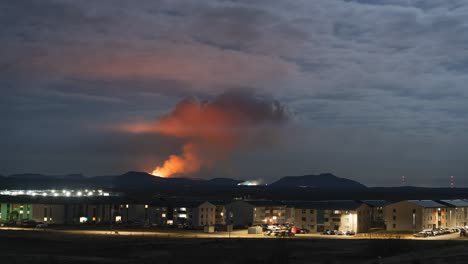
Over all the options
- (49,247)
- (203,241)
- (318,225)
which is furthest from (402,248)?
(49,247)

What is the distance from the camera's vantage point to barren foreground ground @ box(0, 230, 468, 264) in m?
48.3

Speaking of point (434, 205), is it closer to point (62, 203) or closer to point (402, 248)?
point (402, 248)

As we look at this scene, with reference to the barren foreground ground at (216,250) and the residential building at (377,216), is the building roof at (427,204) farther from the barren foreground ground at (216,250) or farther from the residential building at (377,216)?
the barren foreground ground at (216,250)

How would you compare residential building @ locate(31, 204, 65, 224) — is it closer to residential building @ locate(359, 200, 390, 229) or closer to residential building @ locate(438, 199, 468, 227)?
residential building @ locate(359, 200, 390, 229)

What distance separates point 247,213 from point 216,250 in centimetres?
3546

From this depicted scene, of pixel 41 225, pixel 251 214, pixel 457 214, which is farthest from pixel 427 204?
pixel 41 225

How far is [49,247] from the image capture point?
196 ft

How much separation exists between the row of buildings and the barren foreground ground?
1356 centimetres

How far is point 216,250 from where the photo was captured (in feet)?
185

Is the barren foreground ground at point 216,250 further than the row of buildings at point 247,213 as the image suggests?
No

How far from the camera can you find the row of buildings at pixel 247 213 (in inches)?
3093

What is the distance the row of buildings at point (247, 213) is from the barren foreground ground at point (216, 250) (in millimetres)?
13561

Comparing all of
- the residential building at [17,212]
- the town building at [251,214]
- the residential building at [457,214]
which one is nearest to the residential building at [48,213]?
the residential building at [17,212]

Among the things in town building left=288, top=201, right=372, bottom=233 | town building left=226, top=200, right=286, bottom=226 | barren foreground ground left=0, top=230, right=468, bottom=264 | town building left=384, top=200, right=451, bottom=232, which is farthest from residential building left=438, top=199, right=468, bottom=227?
barren foreground ground left=0, top=230, right=468, bottom=264
